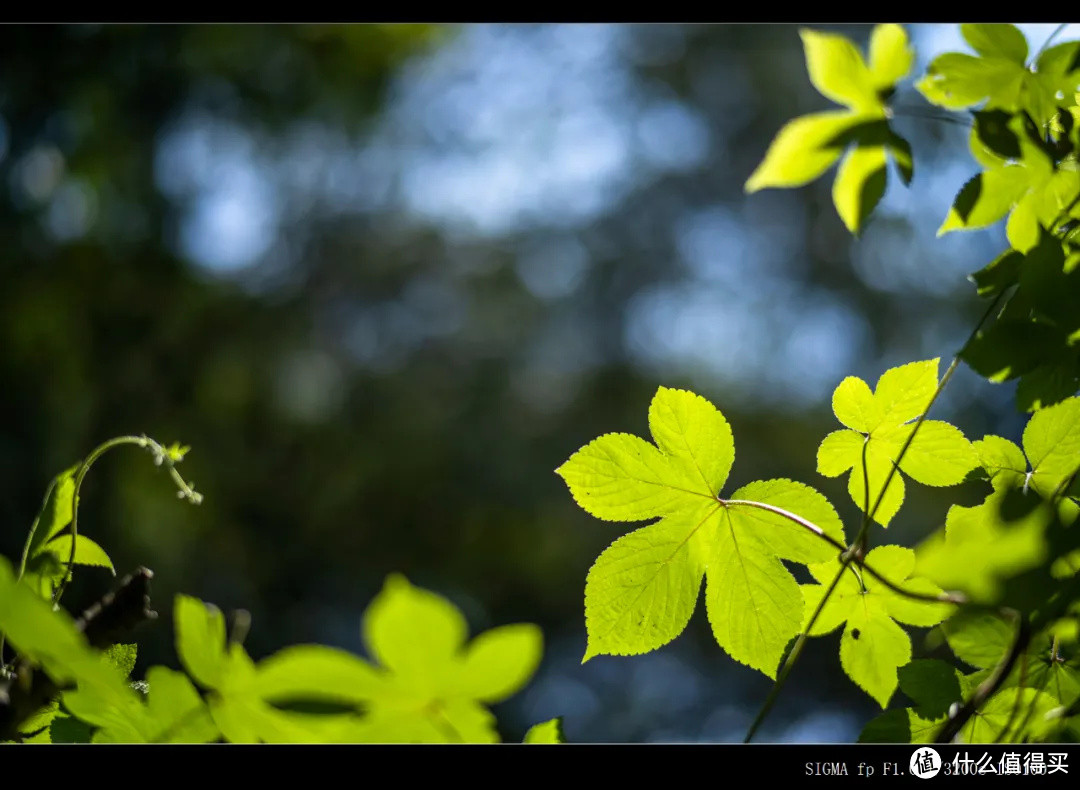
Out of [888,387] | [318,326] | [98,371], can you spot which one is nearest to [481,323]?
[318,326]

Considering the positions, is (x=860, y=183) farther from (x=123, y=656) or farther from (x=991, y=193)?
(x=123, y=656)

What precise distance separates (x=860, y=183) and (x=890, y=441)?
0.86 ft

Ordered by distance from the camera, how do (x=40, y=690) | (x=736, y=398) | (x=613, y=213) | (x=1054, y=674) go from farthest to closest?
(x=613, y=213), (x=736, y=398), (x=1054, y=674), (x=40, y=690)

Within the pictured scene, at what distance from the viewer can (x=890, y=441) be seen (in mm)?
735

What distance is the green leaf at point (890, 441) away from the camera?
27.4 inches

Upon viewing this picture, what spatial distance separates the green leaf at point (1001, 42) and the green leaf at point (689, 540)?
1.12 feet

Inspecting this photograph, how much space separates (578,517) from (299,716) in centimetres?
623

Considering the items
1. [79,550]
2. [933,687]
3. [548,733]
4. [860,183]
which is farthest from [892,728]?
[79,550]

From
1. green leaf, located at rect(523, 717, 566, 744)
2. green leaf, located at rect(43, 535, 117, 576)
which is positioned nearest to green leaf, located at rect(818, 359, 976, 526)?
green leaf, located at rect(523, 717, 566, 744)

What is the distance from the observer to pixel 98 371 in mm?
6227

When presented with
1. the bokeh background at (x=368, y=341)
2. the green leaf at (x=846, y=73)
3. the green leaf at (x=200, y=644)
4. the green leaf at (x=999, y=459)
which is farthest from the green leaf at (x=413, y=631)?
the bokeh background at (x=368, y=341)

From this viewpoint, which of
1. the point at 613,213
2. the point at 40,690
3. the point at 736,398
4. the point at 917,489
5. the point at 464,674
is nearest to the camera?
the point at 464,674

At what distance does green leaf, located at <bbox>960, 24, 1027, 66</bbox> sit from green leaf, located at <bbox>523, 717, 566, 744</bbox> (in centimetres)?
58

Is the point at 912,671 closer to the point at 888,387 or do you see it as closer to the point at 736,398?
the point at 888,387
